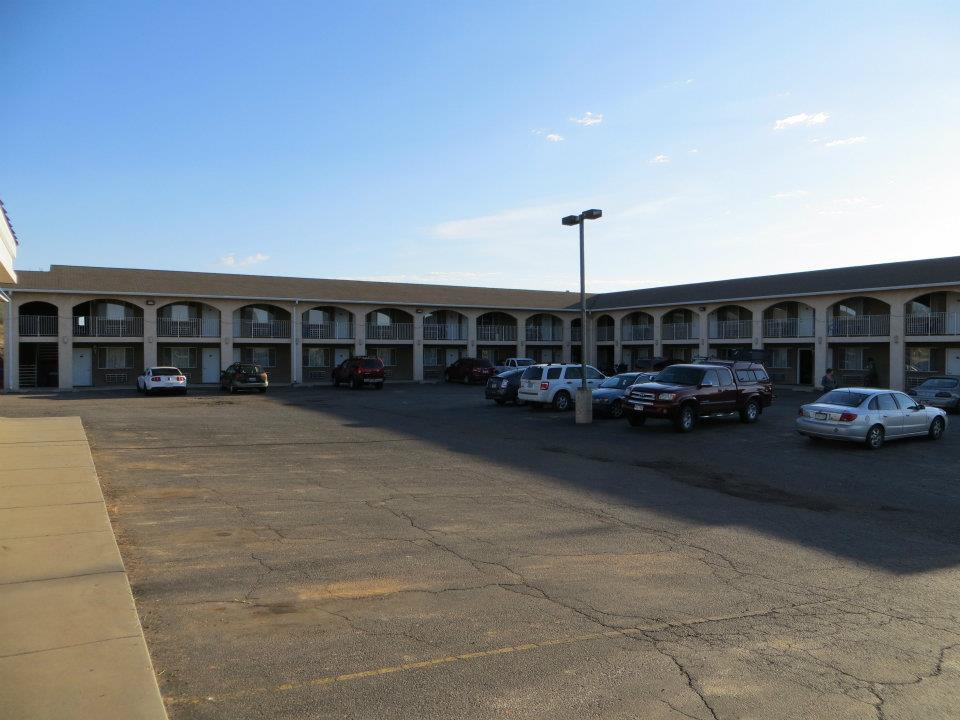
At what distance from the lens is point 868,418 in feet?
57.5

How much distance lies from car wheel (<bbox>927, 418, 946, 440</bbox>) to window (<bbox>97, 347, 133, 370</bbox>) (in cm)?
4017

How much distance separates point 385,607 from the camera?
19.8ft

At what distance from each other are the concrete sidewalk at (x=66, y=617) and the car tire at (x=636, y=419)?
14.9 m

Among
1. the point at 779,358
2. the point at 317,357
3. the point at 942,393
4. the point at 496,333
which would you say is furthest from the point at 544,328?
the point at 942,393

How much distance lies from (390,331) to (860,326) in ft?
89.5

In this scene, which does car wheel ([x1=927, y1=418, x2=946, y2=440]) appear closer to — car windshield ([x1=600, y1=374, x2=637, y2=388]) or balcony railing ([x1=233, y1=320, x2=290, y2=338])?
car windshield ([x1=600, y1=374, x2=637, y2=388])

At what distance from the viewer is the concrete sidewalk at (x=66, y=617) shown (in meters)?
4.24

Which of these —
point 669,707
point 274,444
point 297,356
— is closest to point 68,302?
point 297,356

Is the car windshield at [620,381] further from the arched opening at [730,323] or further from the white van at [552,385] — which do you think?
the arched opening at [730,323]

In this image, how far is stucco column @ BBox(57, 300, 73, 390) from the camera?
38.3 m

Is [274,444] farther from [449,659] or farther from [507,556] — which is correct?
[449,659]

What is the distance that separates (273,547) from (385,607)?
7.56 feet

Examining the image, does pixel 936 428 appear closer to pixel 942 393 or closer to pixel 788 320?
pixel 942 393

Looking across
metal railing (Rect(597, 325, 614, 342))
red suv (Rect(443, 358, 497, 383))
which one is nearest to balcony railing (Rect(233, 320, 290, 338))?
red suv (Rect(443, 358, 497, 383))
